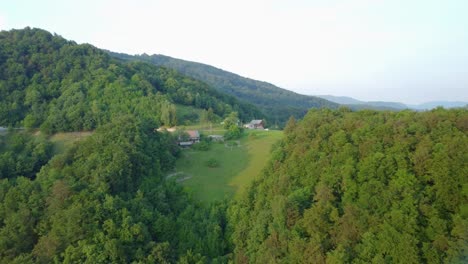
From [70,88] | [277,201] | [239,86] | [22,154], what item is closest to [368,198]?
[277,201]

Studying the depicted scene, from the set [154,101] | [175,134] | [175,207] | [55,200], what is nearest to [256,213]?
[175,207]

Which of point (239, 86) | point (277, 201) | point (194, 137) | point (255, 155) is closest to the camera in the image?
point (277, 201)

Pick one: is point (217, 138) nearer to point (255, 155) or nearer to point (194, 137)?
point (194, 137)

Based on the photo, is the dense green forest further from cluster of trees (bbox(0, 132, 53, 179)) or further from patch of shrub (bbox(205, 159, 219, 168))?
patch of shrub (bbox(205, 159, 219, 168))

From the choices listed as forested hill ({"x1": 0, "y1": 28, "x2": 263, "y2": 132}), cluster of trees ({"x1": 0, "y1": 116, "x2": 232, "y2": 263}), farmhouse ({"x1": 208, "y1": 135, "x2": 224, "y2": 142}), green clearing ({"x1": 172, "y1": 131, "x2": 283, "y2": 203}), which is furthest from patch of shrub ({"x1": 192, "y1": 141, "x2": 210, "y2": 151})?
cluster of trees ({"x1": 0, "y1": 116, "x2": 232, "y2": 263})

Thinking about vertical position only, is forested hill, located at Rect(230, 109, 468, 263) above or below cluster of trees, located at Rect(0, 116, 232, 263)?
above
